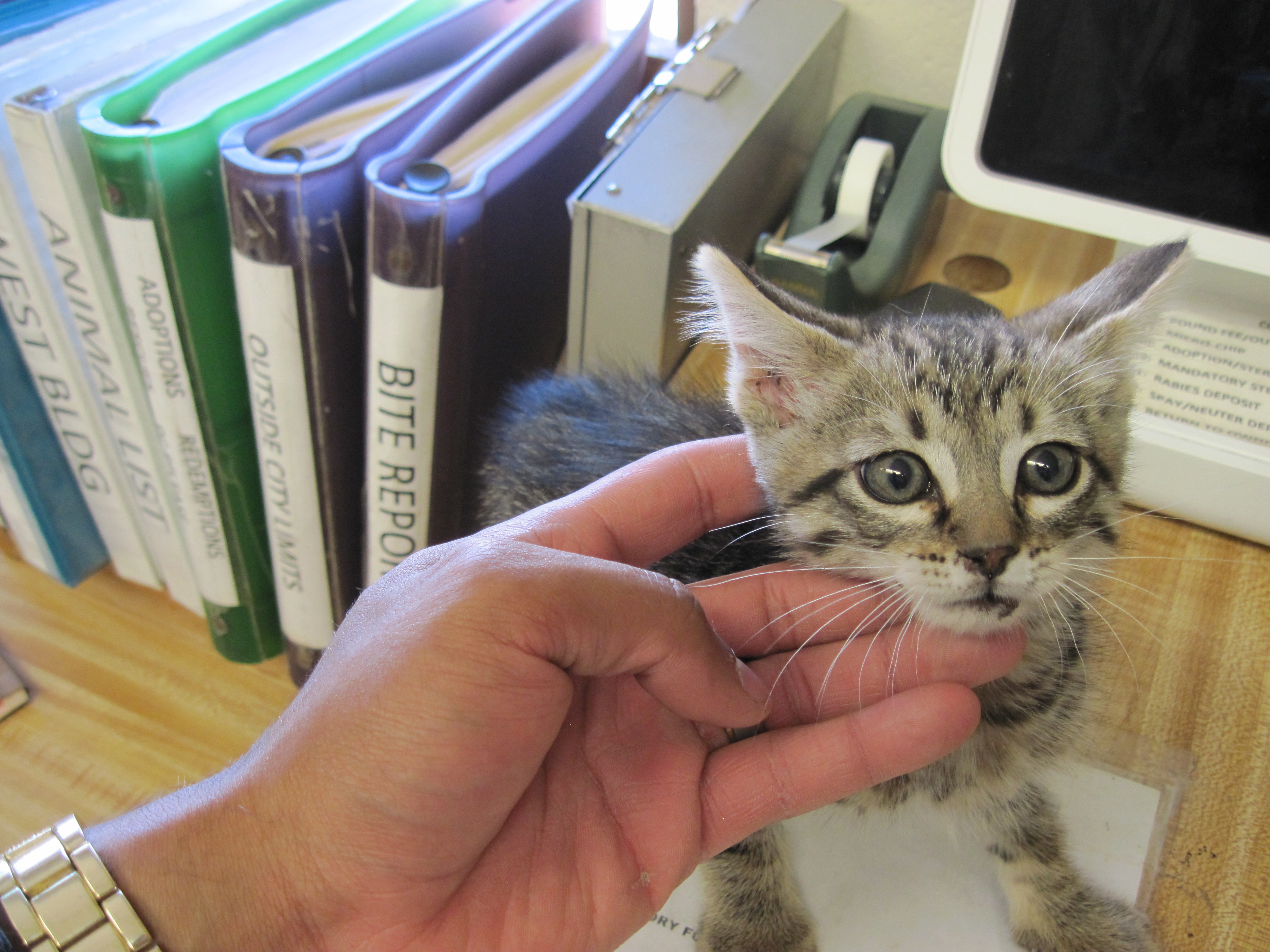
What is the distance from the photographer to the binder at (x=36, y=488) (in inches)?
38.2

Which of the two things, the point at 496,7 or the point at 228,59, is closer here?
the point at 228,59

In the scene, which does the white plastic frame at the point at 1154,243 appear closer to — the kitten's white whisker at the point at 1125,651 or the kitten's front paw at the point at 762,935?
the kitten's white whisker at the point at 1125,651

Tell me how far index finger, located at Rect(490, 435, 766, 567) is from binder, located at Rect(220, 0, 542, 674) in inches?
13.1

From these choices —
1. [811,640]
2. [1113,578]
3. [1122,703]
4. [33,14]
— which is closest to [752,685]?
[811,640]

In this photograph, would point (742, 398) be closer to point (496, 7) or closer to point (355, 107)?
point (355, 107)

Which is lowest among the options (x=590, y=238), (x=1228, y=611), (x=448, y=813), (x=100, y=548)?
(x=100, y=548)

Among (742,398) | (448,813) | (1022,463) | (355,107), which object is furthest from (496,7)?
(448,813)

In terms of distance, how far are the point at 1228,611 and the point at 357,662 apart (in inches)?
31.8

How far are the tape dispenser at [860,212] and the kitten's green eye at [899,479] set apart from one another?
348 mm

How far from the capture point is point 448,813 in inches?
21.0

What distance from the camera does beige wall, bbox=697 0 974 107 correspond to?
1.19m

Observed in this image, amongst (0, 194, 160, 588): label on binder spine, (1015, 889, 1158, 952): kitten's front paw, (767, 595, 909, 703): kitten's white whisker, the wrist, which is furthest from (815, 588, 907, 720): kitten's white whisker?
(0, 194, 160, 588): label on binder spine

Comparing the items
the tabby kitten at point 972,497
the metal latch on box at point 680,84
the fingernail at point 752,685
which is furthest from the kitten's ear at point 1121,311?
the metal latch on box at point 680,84

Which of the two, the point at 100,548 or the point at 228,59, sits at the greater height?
the point at 228,59
